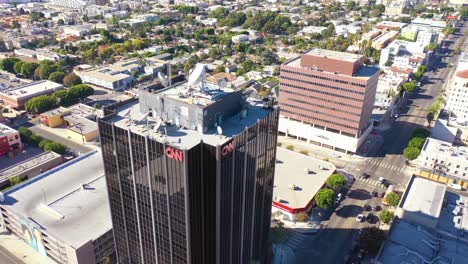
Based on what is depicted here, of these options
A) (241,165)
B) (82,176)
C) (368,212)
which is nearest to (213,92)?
(241,165)

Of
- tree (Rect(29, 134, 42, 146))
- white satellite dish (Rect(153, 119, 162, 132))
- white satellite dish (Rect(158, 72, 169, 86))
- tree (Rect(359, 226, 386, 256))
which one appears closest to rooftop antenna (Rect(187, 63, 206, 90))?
white satellite dish (Rect(158, 72, 169, 86))

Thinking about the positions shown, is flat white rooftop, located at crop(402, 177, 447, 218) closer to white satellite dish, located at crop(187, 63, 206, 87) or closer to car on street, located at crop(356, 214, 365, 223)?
car on street, located at crop(356, 214, 365, 223)

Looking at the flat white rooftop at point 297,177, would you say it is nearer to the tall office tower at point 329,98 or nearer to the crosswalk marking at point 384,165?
the tall office tower at point 329,98

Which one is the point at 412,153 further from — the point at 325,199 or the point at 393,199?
the point at 325,199

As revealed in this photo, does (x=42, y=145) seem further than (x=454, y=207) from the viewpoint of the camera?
Yes

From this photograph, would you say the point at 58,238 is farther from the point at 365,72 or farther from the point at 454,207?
the point at 365,72


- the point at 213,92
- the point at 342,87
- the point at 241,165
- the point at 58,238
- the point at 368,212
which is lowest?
the point at 368,212
